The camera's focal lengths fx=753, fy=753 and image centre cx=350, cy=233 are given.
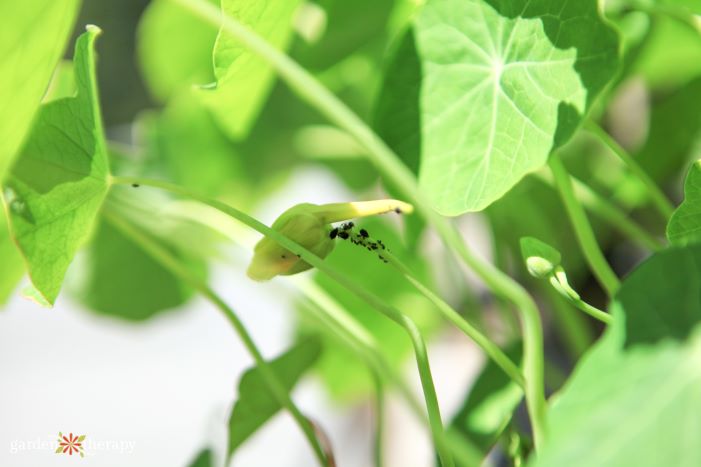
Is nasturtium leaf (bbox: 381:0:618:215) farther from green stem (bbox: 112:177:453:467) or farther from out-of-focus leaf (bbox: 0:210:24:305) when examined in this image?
out-of-focus leaf (bbox: 0:210:24:305)

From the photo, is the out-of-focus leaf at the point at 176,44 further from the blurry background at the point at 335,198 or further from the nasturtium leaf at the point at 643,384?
the nasturtium leaf at the point at 643,384

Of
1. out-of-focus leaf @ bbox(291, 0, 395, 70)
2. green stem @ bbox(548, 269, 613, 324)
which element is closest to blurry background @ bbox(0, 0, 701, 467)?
out-of-focus leaf @ bbox(291, 0, 395, 70)

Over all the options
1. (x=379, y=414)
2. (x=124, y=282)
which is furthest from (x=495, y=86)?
(x=124, y=282)

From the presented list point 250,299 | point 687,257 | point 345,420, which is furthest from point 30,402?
point 687,257

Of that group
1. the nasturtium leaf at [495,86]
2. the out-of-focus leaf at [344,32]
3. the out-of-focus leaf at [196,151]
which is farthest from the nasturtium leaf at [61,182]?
the out-of-focus leaf at [196,151]

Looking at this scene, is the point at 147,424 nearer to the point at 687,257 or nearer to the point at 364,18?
the point at 364,18

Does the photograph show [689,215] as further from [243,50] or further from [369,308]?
[369,308]
